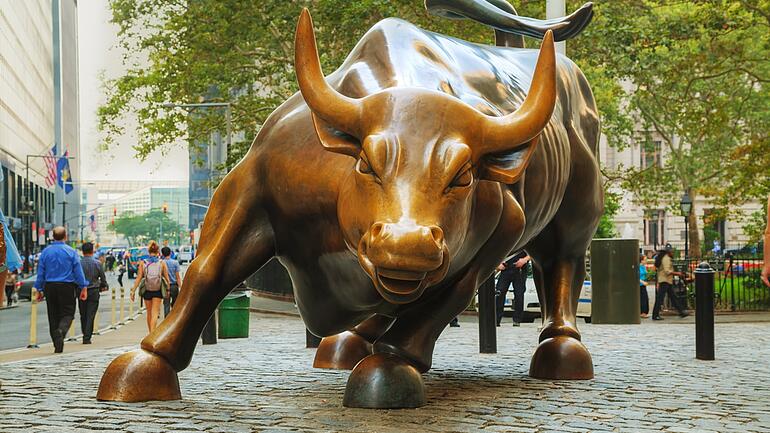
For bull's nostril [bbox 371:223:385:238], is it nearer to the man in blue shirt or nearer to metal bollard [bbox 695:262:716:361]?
metal bollard [bbox 695:262:716:361]

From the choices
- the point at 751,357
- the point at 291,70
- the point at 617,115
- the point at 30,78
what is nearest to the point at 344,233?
the point at 751,357

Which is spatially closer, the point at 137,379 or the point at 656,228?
the point at 137,379

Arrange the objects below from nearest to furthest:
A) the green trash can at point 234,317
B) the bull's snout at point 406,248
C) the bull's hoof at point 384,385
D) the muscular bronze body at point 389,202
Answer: the bull's snout at point 406,248, the muscular bronze body at point 389,202, the bull's hoof at point 384,385, the green trash can at point 234,317

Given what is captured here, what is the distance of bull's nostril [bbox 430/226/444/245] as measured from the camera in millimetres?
4910

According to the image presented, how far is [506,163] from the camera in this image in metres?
5.52

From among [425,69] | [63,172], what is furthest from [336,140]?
[63,172]

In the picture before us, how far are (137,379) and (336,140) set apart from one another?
5.97 ft

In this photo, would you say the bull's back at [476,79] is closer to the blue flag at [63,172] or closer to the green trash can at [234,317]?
the green trash can at [234,317]

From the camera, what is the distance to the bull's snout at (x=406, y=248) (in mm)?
4816

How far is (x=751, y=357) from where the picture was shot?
33.7 ft

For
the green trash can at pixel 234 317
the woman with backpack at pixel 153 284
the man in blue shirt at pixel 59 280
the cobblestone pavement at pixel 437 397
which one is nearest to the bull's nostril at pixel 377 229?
the cobblestone pavement at pixel 437 397

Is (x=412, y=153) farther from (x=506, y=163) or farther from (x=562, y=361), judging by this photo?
(x=562, y=361)

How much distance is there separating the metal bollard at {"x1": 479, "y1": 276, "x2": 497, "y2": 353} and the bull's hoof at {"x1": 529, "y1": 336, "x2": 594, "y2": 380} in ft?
6.77

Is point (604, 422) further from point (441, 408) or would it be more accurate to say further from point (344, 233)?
point (344, 233)
